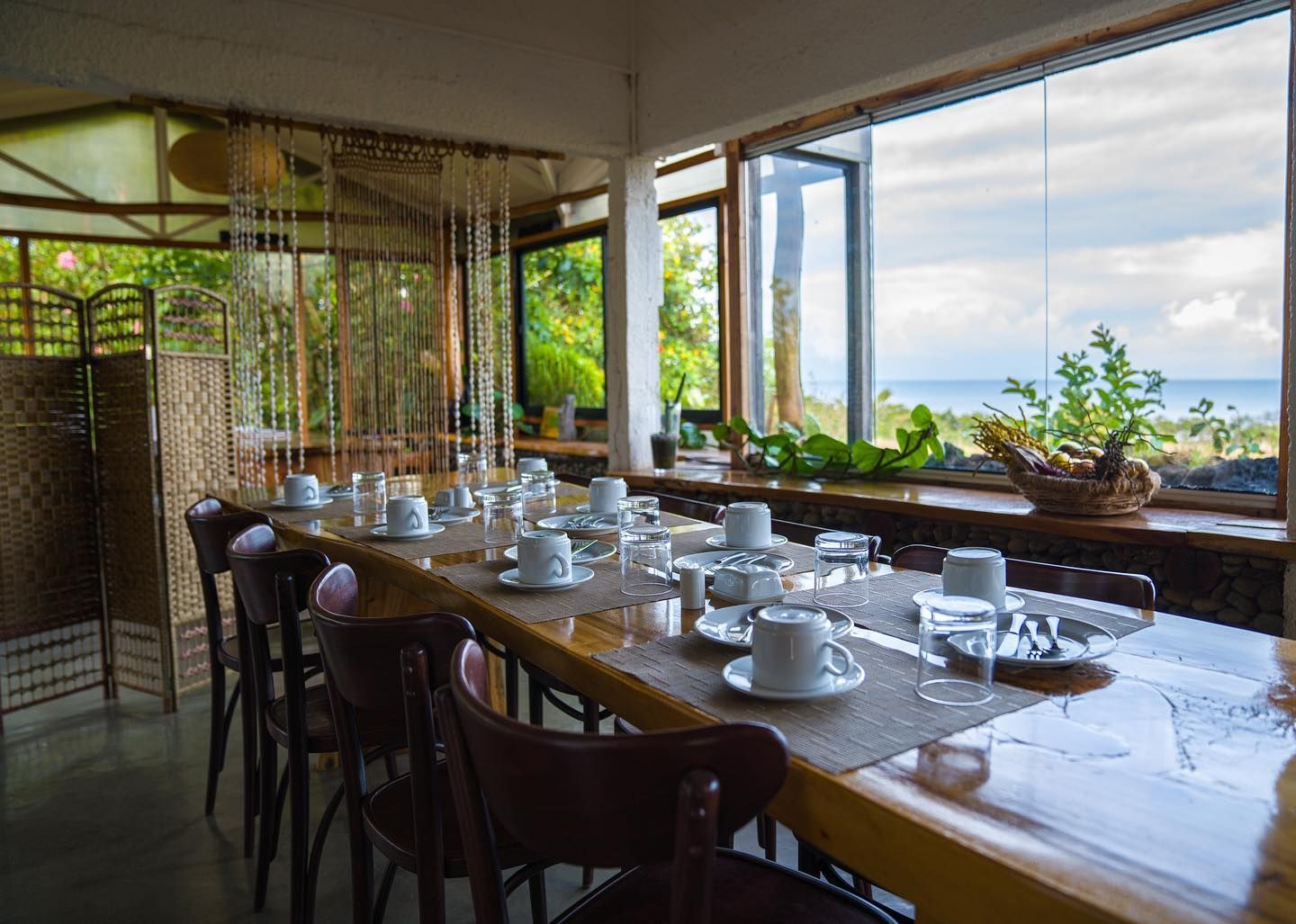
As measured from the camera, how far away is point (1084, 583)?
5.60 ft

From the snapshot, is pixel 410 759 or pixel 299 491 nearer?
pixel 410 759

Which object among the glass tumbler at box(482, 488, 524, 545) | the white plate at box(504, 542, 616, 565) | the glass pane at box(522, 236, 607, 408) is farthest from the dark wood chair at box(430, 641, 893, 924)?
the glass pane at box(522, 236, 607, 408)

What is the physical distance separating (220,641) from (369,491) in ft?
2.06

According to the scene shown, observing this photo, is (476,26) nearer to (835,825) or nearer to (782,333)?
(782,333)

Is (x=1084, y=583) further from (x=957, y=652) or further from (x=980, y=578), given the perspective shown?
(x=957, y=652)

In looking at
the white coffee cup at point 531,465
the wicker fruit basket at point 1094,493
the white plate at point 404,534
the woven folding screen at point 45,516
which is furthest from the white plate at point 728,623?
Result: the woven folding screen at point 45,516

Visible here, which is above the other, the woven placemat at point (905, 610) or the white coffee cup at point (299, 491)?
the white coffee cup at point (299, 491)

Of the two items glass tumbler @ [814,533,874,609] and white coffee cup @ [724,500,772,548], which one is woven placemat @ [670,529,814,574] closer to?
white coffee cup @ [724,500,772,548]

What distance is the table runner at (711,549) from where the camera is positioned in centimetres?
192

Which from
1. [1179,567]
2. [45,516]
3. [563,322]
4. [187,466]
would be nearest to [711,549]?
[1179,567]

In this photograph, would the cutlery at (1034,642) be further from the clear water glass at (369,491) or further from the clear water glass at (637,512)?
the clear water glass at (369,491)

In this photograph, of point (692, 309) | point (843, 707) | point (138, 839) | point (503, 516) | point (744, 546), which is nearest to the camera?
point (843, 707)

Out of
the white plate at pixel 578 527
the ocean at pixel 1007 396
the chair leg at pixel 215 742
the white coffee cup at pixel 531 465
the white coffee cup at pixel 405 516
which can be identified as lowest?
the chair leg at pixel 215 742

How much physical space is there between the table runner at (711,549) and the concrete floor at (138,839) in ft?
2.94
